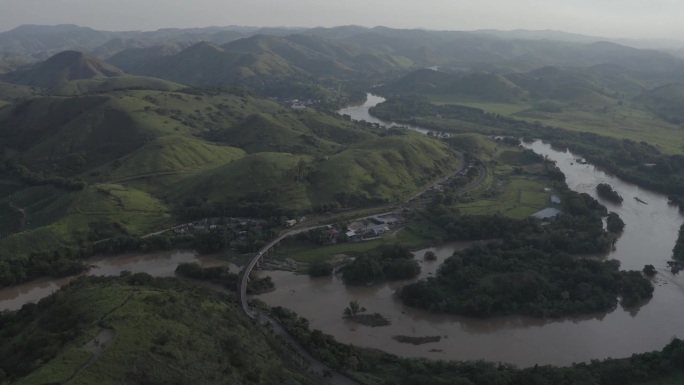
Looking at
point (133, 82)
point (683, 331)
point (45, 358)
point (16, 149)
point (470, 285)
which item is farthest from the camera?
point (133, 82)

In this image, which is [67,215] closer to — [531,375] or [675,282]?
[531,375]

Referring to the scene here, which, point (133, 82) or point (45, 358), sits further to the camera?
point (133, 82)

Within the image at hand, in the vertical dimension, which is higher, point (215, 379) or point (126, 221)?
point (215, 379)

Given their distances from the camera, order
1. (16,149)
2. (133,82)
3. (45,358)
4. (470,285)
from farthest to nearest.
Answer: (133,82) → (16,149) → (470,285) → (45,358)

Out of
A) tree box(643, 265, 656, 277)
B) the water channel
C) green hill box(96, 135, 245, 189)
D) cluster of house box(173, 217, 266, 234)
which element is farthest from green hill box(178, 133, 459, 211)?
tree box(643, 265, 656, 277)

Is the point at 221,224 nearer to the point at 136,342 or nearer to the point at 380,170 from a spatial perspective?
the point at 380,170

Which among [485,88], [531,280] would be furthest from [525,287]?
[485,88]

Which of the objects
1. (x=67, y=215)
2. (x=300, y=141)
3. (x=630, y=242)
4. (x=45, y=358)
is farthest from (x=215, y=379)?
(x=300, y=141)
